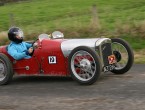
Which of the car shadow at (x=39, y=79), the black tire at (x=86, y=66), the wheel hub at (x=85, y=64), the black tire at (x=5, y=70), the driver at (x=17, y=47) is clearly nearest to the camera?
the black tire at (x=86, y=66)

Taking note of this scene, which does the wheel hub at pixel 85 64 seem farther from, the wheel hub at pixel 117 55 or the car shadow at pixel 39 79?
the wheel hub at pixel 117 55

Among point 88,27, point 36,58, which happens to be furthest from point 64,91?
point 88,27

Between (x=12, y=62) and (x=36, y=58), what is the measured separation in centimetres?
68

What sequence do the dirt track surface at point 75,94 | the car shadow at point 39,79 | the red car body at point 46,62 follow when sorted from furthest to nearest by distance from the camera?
the car shadow at point 39,79
the red car body at point 46,62
the dirt track surface at point 75,94

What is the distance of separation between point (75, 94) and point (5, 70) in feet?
7.04

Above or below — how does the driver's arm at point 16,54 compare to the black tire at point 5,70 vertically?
above

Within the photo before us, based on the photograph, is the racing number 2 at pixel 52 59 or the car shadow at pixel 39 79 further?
the car shadow at pixel 39 79

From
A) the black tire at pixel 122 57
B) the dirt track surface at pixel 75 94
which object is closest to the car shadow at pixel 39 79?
the dirt track surface at pixel 75 94

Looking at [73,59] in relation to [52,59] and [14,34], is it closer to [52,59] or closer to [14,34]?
[52,59]

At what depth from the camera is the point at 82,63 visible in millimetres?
8703

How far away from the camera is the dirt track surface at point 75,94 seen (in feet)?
23.4

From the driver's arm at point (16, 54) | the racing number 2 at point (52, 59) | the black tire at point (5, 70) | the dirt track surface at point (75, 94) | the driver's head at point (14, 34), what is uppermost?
the driver's head at point (14, 34)

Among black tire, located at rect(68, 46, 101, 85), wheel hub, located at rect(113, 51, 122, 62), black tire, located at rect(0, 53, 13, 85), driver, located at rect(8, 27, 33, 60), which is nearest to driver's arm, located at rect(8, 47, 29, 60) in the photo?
driver, located at rect(8, 27, 33, 60)

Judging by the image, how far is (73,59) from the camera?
343 inches
